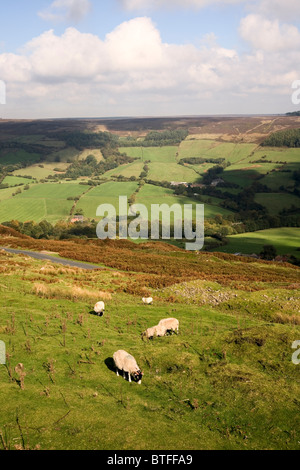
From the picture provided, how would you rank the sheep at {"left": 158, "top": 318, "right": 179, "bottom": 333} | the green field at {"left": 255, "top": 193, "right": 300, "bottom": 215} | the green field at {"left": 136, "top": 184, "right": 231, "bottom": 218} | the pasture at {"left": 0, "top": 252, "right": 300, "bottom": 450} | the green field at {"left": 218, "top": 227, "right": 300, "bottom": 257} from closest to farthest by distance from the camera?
the pasture at {"left": 0, "top": 252, "right": 300, "bottom": 450} < the sheep at {"left": 158, "top": 318, "right": 179, "bottom": 333} < the green field at {"left": 218, "top": 227, "right": 300, "bottom": 257} < the green field at {"left": 136, "top": 184, "right": 231, "bottom": 218} < the green field at {"left": 255, "top": 193, "right": 300, "bottom": 215}

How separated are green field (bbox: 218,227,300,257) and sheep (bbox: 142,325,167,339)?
2905 inches

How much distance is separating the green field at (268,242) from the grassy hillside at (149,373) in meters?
65.3

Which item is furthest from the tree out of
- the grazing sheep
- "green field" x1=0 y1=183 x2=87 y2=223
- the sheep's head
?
"green field" x1=0 y1=183 x2=87 y2=223

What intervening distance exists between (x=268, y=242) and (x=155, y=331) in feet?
289

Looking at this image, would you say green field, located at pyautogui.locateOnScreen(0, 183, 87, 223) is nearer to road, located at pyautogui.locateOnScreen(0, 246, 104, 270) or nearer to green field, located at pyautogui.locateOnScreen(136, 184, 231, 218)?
green field, located at pyautogui.locateOnScreen(136, 184, 231, 218)

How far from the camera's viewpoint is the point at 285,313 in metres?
24.9

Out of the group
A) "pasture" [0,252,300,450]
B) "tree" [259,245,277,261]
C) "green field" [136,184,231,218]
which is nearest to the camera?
"pasture" [0,252,300,450]

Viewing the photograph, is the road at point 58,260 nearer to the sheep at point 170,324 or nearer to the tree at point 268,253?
the sheep at point 170,324

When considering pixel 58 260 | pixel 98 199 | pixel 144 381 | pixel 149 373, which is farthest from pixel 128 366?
pixel 98 199

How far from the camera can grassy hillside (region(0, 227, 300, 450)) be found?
1174 centimetres

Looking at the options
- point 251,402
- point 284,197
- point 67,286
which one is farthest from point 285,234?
point 251,402

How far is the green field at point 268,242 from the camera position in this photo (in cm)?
9125

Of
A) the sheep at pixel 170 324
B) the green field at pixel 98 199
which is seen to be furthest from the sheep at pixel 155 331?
the green field at pixel 98 199
